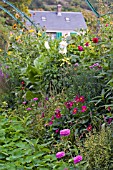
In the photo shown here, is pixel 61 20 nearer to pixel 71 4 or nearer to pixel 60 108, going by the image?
pixel 71 4

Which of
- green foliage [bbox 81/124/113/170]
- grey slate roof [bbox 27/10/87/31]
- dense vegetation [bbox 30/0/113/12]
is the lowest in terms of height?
green foliage [bbox 81/124/113/170]

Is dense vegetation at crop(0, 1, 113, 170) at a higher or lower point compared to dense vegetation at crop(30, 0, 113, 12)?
lower

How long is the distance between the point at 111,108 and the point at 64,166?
593mm

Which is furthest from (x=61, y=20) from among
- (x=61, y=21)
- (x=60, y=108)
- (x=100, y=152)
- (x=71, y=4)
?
(x=100, y=152)

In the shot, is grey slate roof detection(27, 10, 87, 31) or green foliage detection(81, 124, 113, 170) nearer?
green foliage detection(81, 124, 113, 170)

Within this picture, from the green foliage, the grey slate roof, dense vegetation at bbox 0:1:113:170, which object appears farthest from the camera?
the grey slate roof

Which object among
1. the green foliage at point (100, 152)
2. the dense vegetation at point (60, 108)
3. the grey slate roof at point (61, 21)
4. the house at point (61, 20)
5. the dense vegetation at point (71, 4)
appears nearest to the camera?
the green foliage at point (100, 152)

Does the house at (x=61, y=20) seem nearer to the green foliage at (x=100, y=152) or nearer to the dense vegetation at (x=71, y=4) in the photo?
the dense vegetation at (x=71, y=4)

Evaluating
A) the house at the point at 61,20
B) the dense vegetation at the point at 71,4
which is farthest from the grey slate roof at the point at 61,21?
the dense vegetation at the point at 71,4

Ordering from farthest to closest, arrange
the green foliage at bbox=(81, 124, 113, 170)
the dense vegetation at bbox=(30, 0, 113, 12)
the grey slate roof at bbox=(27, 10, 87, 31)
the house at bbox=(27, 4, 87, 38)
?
1. the grey slate roof at bbox=(27, 10, 87, 31)
2. the house at bbox=(27, 4, 87, 38)
3. the dense vegetation at bbox=(30, 0, 113, 12)
4. the green foliage at bbox=(81, 124, 113, 170)

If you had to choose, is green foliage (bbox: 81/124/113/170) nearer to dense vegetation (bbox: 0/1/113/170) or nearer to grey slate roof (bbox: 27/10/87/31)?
dense vegetation (bbox: 0/1/113/170)

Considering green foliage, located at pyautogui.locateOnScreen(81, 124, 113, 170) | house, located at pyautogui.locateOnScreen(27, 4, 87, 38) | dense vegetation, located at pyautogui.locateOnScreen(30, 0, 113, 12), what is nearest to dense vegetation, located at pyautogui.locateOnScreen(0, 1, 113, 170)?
green foliage, located at pyautogui.locateOnScreen(81, 124, 113, 170)

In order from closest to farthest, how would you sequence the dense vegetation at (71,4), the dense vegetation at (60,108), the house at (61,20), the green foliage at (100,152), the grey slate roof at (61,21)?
the green foliage at (100,152), the dense vegetation at (60,108), the dense vegetation at (71,4), the house at (61,20), the grey slate roof at (61,21)

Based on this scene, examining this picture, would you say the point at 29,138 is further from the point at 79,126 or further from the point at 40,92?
the point at 40,92
